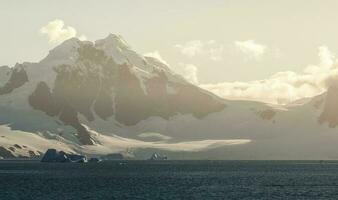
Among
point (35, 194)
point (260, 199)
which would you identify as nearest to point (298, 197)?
point (260, 199)

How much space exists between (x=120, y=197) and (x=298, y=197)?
137 feet

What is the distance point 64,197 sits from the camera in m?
168

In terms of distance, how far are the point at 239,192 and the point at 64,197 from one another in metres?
46.6

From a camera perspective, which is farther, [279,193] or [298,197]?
[279,193]

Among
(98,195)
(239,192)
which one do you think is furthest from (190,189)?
(98,195)

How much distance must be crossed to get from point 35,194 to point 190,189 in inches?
1702

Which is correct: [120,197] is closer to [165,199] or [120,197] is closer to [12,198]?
[165,199]

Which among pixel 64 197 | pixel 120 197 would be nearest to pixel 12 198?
pixel 64 197

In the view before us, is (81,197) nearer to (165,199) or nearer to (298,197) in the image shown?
(165,199)

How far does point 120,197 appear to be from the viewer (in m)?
168

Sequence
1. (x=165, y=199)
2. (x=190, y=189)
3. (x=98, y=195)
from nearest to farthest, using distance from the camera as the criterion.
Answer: (x=165, y=199)
(x=98, y=195)
(x=190, y=189)

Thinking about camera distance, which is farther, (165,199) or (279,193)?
(279,193)

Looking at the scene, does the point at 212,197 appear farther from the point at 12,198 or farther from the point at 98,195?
the point at 12,198

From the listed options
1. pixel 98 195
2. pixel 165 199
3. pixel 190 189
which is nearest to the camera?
pixel 165 199
